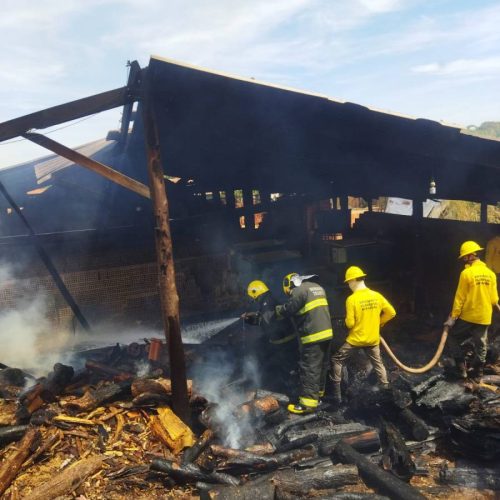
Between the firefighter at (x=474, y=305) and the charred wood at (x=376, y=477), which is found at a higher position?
the firefighter at (x=474, y=305)

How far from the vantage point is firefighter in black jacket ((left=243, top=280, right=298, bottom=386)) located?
656 centimetres

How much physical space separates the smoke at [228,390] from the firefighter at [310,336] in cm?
88

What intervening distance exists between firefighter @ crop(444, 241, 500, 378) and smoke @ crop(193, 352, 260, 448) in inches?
138

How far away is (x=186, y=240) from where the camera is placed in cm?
1075

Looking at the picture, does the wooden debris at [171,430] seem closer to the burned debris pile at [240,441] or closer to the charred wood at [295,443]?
the burned debris pile at [240,441]

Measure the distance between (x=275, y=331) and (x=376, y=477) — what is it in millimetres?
2810

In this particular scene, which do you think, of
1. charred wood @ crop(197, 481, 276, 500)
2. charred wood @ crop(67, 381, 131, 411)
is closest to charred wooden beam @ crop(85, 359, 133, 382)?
charred wood @ crop(67, 381, 131, 411)

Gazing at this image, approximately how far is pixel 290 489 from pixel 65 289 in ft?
24.4

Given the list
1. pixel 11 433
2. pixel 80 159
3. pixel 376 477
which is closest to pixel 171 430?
pixel 11 433

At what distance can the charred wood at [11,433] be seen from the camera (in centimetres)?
477

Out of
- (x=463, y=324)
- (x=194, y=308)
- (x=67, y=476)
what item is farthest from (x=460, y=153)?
(x=194, y=308)

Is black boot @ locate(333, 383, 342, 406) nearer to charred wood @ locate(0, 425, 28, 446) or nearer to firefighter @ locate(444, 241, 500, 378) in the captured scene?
firefighter @ locate(444, 241, 500, 378)

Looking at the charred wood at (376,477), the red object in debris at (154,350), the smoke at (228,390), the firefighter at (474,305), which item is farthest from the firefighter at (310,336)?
the red object in debris at (154,350)

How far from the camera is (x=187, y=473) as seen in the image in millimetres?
4414
